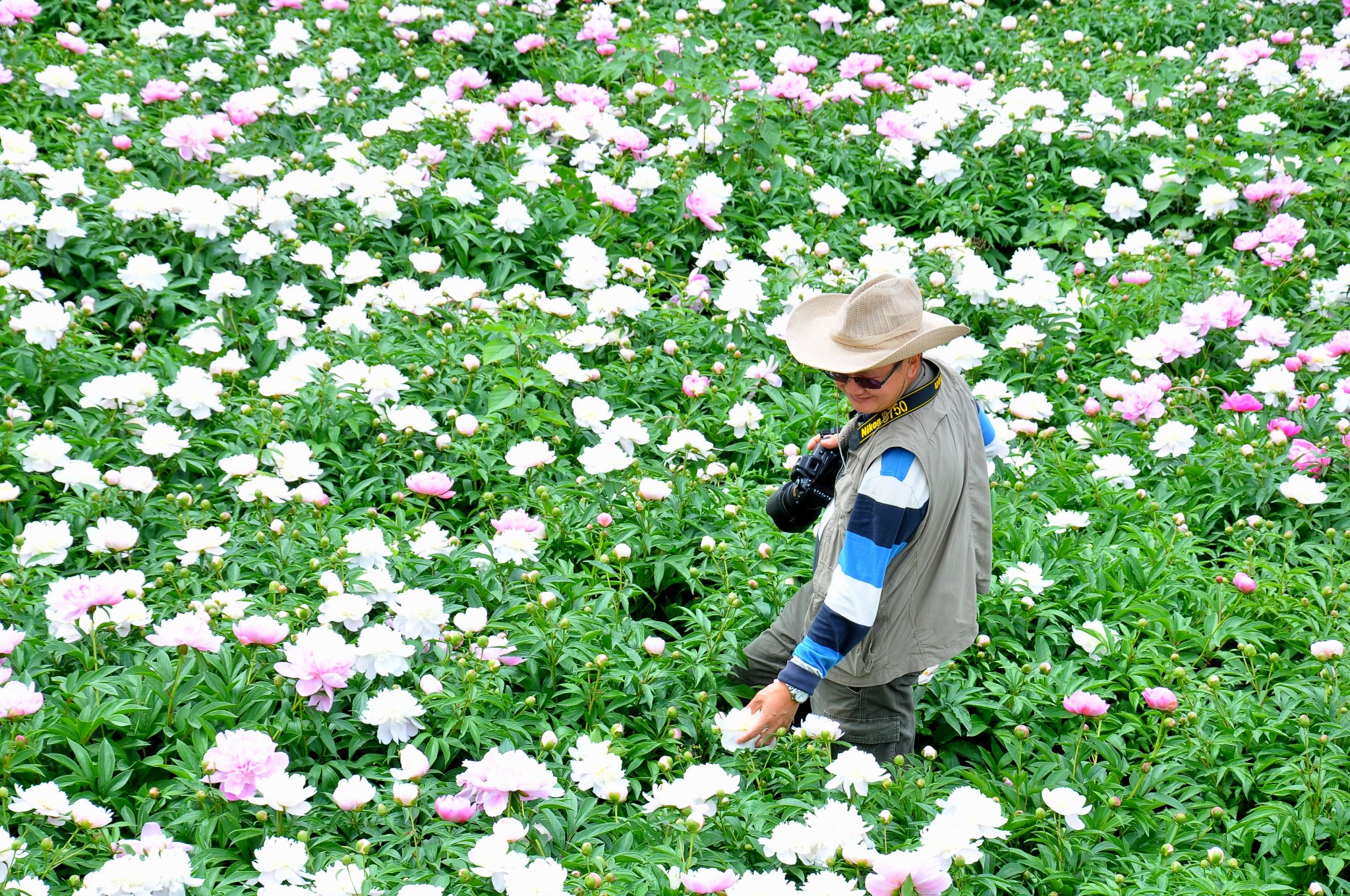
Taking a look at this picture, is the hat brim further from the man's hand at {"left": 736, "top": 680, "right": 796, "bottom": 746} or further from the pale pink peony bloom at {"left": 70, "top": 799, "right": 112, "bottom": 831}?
the pale pink peony bloom at {"left": 70, "top": 799, "right": 112, "bottom": 831}

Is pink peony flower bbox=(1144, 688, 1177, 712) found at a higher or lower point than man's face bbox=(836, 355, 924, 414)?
lower

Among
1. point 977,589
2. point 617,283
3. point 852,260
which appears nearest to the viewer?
point 977,589

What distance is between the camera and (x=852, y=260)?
4613mm

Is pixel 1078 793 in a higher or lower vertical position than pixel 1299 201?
lower

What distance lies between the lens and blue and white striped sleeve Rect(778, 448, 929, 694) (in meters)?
2.35

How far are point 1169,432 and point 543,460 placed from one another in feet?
6.00

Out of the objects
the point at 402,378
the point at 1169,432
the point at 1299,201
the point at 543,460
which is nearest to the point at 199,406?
the point at 402,378

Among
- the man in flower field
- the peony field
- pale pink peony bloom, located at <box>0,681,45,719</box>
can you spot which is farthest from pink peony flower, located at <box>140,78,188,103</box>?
the man in flower field

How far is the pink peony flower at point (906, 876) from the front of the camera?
209 cm

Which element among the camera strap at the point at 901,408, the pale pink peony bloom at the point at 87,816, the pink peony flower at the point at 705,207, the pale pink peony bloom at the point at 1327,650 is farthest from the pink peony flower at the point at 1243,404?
the pale pink peony bloom at the point at 87,816

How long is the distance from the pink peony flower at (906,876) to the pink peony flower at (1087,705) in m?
0.61

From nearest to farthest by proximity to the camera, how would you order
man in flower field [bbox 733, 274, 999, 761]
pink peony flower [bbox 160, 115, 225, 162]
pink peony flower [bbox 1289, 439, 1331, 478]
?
man in flower field [bbox 733, 274, 999, 761]
pink peony flower [bbox 1289, 439, 1331, 478]
pink peony flower [bbox 160, 115, 225, 162]

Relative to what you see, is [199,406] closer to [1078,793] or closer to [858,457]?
[858,457]

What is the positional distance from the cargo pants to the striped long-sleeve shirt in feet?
0.95
